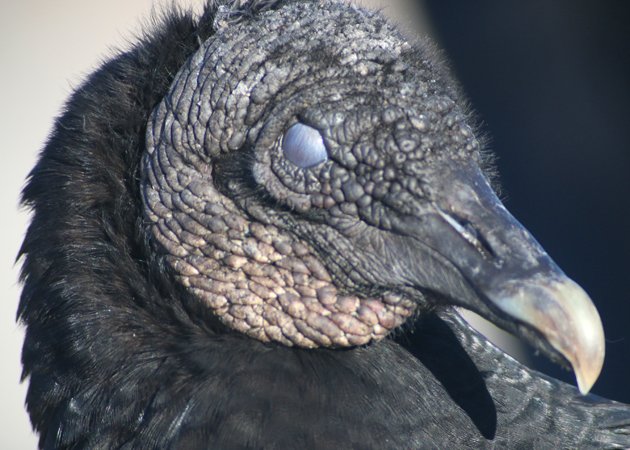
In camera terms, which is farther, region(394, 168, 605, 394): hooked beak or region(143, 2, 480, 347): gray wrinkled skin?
region(143, 2, 480, 347): gray wrinkled skin

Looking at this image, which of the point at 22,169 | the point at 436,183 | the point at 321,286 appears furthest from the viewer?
the point at 22,169

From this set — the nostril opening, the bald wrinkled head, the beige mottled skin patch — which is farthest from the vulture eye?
the nostril opening

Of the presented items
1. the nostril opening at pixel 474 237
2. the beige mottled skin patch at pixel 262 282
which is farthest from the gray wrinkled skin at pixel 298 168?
the nostril opening at pixel 474 237

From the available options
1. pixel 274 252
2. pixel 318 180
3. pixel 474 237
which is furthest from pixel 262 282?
pixel 474 237

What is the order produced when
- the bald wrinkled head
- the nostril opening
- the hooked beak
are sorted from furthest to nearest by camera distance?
the bald wrinkled head → the nostril opening → the hooked beak

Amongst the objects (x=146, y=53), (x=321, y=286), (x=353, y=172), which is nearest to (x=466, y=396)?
(x=321, y=286)

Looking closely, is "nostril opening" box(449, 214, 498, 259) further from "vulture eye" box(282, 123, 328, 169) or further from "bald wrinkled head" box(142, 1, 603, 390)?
"vulture eye" box(282, 123, 328, 169)

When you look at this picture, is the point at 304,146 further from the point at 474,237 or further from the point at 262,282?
the point at 474,237

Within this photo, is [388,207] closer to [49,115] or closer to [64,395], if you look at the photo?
[64,395]
